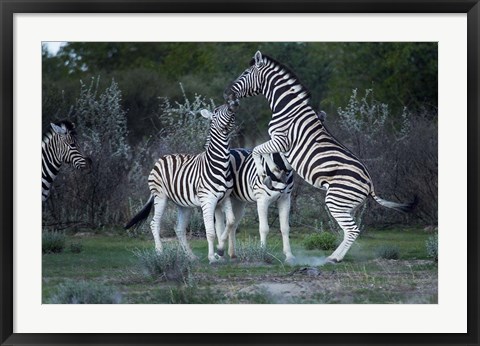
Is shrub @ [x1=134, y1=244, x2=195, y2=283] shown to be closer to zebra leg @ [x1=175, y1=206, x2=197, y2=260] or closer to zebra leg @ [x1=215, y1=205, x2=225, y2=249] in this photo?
zebra leg @ [x1=175, y1=206, x2=197, y2=260]

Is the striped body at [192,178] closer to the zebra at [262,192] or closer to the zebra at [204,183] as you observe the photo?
the zebra at [204,183]

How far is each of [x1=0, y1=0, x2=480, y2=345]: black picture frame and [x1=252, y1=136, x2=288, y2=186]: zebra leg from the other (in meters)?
3.88

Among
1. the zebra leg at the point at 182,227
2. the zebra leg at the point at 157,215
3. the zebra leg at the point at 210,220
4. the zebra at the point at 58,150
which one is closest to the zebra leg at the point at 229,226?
the zebra leg at the point at 210,220

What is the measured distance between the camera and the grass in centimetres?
1005

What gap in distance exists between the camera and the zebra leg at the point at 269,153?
40.6 feet

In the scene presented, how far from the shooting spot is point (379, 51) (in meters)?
28.6

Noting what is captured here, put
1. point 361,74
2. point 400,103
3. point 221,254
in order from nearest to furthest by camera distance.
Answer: point 221,254 < point 400,103 < point 361,74

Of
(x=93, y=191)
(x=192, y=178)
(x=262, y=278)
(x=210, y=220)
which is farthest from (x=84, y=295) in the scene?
(x=93, y=191)

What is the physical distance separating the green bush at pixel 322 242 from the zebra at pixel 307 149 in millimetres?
1326

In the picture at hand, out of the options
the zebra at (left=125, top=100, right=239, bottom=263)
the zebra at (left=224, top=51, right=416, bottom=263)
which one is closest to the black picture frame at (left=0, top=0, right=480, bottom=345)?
the zebra at (left=224, top=51, right=416, bottom=263)
